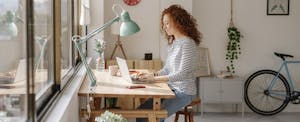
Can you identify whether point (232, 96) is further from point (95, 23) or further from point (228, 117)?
point (95, 23)

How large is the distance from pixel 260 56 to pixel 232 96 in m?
0.89

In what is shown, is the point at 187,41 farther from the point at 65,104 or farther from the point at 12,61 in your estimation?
the point at 12,61

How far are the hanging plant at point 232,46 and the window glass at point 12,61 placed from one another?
504cm

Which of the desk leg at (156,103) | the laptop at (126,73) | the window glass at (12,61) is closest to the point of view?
the window glass at (12,61)

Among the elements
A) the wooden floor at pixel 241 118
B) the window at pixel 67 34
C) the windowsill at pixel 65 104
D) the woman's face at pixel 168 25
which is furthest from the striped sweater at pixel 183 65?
the wooden floor at pixel 241 118

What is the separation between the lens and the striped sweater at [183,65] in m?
3.65

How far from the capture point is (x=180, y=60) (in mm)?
3713

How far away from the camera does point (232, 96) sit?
252 inches

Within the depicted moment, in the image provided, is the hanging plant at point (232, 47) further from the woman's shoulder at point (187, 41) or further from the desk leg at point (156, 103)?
the desk leg at point (156, 103)

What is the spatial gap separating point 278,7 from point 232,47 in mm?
932

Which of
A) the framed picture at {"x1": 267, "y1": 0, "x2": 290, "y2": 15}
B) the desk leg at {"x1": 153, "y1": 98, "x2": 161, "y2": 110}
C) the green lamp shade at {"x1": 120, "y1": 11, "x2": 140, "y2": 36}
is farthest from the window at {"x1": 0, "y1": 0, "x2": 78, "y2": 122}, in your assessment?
the framed picture at {"x1": 267, "y1": 0, "x2": 290, "y2": 15}

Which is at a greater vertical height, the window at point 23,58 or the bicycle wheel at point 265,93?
the window at point 23,58

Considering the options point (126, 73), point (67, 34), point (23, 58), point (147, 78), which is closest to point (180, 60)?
point (147, 78)

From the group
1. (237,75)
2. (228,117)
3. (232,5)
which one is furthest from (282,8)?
(228,117)
